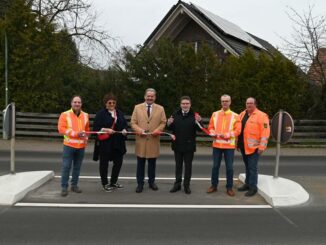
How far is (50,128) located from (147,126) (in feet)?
35.7

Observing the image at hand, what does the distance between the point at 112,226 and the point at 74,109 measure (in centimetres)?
258

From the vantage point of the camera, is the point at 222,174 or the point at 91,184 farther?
the point at 222,174

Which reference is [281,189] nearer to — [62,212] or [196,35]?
[62,212]

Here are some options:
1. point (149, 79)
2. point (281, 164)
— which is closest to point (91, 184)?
point (281, 164)

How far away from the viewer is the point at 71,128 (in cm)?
809

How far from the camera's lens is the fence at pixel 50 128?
724 inches

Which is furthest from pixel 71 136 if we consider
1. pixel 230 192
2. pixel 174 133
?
pixel 230 192

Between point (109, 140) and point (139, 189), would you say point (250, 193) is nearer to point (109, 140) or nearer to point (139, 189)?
point (139, 189)

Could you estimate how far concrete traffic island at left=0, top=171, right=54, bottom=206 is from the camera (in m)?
7.42

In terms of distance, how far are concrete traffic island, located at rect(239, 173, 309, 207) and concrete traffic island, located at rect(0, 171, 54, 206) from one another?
406 cm

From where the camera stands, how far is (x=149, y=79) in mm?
18188

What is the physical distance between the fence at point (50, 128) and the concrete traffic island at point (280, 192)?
32.0 feet

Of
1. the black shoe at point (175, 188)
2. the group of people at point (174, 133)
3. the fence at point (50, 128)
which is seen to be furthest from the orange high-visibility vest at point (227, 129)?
the fence at point (50, 128)

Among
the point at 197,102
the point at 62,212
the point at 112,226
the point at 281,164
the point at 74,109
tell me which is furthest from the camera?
the point at 197,102
